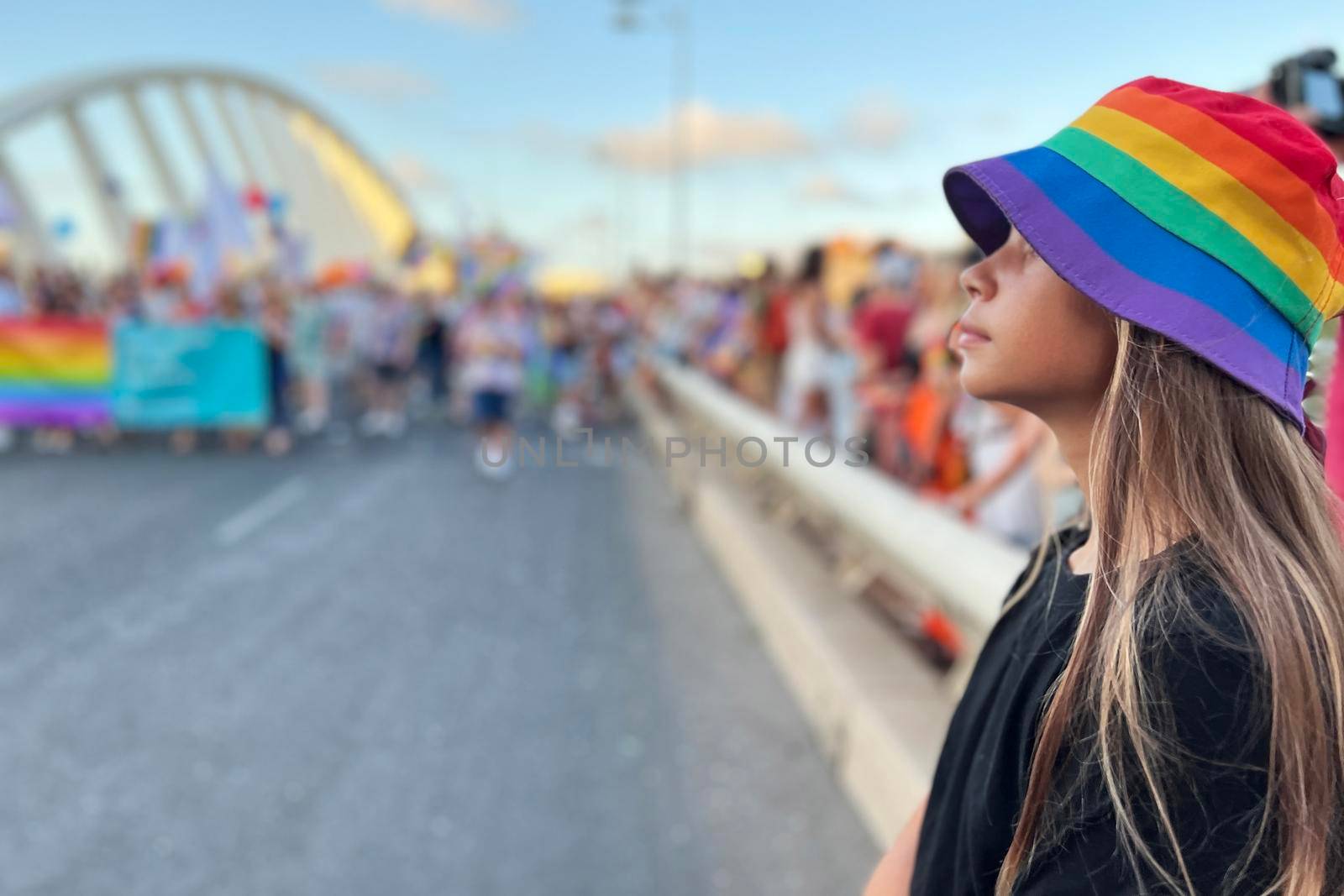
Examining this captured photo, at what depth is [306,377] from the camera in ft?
46.0

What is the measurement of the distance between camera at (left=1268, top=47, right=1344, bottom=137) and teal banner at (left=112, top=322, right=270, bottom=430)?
442 inches

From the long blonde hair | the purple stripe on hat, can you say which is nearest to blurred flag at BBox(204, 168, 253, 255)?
the purple stripe on hat

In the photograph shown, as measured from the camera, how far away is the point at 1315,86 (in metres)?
1.90

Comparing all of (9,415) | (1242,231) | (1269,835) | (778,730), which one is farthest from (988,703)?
(9,415)

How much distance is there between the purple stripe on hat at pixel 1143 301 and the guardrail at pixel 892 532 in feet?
4.63

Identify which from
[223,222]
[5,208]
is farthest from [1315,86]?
[5,208]

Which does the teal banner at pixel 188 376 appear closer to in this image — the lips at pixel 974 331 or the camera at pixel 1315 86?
the camera at pixel 1315 86

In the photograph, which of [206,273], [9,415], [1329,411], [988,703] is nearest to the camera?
[988,703]

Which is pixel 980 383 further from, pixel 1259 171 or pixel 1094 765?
pixel 1094 765

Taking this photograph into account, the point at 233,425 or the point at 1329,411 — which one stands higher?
the point at 1329,411

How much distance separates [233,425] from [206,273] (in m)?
7.05

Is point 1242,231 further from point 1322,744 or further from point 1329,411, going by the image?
point 1329,411

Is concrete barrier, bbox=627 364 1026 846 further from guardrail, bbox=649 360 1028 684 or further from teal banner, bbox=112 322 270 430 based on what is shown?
teal banner, bbox=112 322 270 430

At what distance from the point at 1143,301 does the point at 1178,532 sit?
24cm
